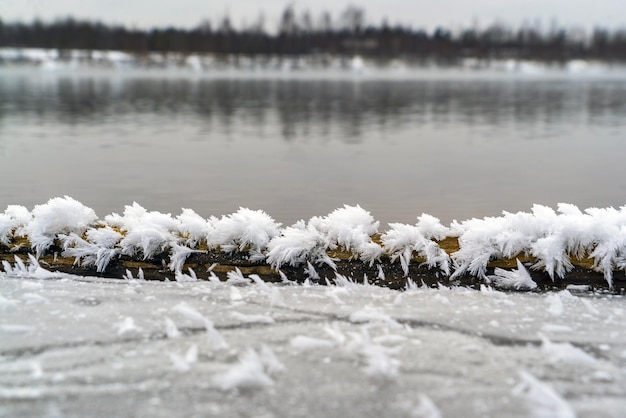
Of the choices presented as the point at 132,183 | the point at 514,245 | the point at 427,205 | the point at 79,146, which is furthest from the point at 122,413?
the point at 79,146

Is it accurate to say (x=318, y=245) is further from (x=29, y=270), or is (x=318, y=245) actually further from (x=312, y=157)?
(x=312, y=157)

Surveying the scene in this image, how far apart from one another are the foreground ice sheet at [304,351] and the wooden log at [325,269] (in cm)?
14

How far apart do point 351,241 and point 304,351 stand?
127 cm

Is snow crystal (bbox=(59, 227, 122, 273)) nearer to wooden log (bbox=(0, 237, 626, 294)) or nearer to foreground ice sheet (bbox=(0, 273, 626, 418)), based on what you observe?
wooden log (bbox=(0, 237, 626, 294))

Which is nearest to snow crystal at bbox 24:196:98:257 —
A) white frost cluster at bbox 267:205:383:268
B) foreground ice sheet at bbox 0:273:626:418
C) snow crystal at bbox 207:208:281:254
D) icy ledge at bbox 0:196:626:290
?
icy ledge at bbox 0:196:626:290

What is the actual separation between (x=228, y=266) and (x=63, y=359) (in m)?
1.49

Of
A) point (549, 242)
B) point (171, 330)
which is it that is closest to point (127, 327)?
point (171, 330)

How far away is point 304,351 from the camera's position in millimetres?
3256

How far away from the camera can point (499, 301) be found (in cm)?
402

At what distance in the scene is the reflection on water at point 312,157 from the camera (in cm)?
1138

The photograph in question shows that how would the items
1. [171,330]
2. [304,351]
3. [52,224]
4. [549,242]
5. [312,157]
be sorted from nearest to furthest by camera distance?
[304,351] < [171,330] < [549,242] < [52,224] < [312,157]

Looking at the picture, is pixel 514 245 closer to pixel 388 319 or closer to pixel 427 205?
pixel 388 319

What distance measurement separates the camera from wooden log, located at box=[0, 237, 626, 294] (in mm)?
4270

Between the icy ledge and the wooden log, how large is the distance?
0.09 ft
